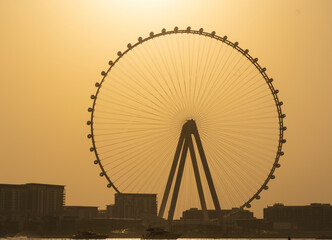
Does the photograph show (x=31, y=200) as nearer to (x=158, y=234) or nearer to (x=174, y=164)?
(x=158, y=234)

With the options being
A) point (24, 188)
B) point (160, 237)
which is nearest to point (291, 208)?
point (24, 188)

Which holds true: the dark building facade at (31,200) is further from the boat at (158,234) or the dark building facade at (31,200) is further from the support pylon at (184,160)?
the support pylon at (184,160)

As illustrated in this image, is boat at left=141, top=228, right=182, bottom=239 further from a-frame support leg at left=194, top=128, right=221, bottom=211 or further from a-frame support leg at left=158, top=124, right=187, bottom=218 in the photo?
a-frame support leg at left=158, top=124, right=187, bottom=218

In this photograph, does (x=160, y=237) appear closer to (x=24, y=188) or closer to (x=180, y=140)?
(x=180, y=140)

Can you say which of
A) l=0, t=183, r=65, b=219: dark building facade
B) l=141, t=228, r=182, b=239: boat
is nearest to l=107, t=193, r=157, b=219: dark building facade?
l=0, t=183, r=65, b=219: dark building facade

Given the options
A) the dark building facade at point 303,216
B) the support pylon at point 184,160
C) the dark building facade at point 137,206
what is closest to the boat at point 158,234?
the support pylon at point 184,160
